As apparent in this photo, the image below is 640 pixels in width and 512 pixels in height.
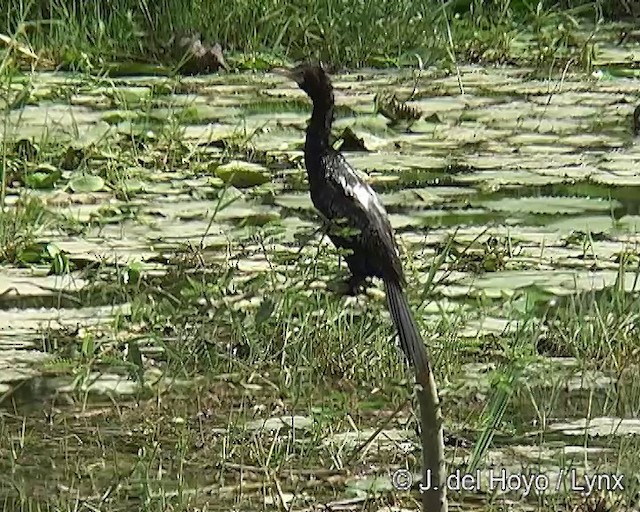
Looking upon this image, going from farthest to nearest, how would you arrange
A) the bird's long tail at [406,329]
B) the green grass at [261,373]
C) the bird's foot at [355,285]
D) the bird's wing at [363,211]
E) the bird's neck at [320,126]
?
1. the bird's neck at [320,126]
2. the bird's foot at [355,285]
3. the bird's wing at [363,211]
4. the green grass at [261,373]
5. the bird's long tail at [406,329]

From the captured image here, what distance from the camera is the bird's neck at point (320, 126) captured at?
376 cm

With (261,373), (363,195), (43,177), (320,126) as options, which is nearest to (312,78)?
(320,126)

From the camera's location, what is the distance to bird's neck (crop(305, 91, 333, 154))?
3.76 metres

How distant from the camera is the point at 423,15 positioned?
302 inches

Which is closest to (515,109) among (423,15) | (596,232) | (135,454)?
(423,15)

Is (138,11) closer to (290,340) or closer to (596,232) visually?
(596,232)

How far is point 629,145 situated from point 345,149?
103cm

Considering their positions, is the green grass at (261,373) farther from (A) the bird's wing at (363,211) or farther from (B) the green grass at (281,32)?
(B) the green grass at (281,32)

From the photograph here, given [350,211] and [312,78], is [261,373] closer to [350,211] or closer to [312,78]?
[350,211]

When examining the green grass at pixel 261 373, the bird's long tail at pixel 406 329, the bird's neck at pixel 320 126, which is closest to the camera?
the bird's long tail at pixel 406 329

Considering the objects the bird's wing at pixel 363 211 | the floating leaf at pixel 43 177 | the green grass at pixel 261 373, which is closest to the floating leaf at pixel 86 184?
the floating leaf at pixel 43 177

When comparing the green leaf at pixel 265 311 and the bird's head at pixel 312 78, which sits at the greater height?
the bird's head at pixel 312 78

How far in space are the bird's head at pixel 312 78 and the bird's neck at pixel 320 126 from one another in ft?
0.05

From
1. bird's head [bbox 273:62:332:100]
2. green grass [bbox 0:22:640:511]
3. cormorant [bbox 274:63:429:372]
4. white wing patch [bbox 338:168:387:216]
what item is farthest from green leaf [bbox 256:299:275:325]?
bird's head [bbox 273:62:332:100]
